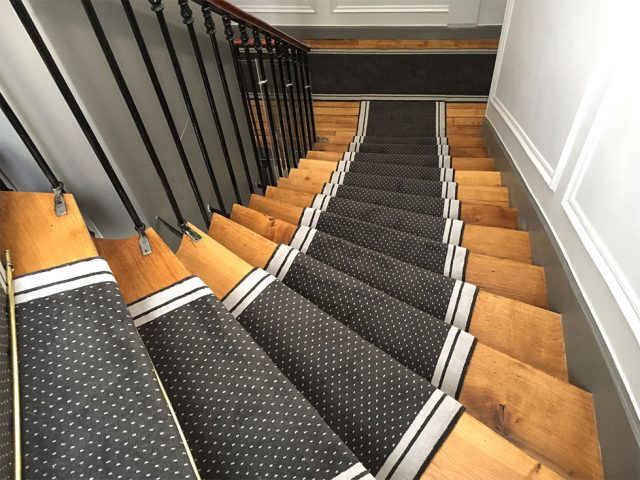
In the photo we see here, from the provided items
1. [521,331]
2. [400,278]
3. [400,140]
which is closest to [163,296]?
[400,278]

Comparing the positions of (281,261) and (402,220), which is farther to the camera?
(402,220)

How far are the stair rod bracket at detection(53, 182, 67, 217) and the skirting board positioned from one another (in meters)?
1.43

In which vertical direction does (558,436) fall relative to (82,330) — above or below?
below

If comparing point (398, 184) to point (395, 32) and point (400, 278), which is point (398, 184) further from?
point (395, 32)

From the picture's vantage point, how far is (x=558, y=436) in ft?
3.03

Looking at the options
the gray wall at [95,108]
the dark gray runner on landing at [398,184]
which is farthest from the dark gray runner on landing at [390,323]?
the dark gray runner on landing at [398,184]

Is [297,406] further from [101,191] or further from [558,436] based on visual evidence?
[101,191]

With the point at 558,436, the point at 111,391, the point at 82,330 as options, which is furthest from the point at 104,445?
the point at 558,436

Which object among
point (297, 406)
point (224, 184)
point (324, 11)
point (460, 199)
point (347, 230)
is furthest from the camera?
point (324, 11)

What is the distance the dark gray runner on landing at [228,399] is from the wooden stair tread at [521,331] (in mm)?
689

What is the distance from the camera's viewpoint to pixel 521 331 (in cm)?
118

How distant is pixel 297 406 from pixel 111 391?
329 mm

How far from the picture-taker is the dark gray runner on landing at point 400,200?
6.12 feet

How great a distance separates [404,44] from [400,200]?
3097 millimetres
